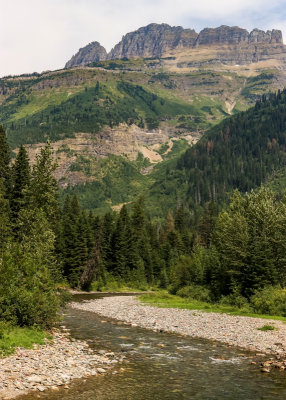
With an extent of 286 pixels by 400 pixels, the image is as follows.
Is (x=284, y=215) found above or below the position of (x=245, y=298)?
above

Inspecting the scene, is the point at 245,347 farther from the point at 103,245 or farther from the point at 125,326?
the point at 103,245

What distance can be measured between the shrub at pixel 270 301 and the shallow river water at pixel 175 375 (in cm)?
1687

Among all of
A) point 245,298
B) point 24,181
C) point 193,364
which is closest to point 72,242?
point 24,181

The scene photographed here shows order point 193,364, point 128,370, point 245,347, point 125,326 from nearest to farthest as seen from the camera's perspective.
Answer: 1. point 128,370
2. point 193,364
3. point 245,347
4. point 125,326

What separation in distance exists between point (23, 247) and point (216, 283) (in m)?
35.0

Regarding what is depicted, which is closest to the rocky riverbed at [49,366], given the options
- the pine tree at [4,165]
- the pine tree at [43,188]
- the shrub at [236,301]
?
the pine tree at [43,188]

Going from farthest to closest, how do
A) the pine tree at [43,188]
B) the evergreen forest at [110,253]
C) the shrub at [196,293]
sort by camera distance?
the shrub at [196,293], the pine tree at [43,188], the evergreen forest at [110,253]

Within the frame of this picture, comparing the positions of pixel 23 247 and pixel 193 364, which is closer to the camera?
pixel 193 364

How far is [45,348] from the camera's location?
2612 centimetres

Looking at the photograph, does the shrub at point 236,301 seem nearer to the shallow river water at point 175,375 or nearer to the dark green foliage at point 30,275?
the shallow river water at point 175,375

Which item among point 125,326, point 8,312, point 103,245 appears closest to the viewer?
point 8,312

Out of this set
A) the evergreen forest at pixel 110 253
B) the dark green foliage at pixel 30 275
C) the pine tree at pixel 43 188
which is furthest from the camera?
the pine tree at pixel 43 188

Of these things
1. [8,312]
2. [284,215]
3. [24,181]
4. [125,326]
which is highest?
[24,181]

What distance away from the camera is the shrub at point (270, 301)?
151ft
